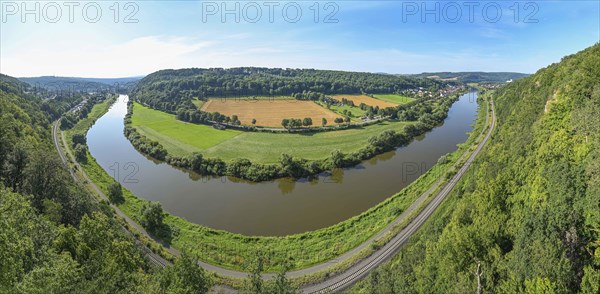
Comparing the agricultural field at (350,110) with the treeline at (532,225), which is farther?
the agricultural field at (350,110)

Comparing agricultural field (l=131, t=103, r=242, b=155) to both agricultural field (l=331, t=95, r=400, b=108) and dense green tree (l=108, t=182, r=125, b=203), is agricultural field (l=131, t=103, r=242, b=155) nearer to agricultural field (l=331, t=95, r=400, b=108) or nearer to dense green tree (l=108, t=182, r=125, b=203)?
dense green tree (l=108, t=182, r=125, b=203)

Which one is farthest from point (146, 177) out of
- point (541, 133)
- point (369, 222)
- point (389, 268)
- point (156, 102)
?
point (156, 102)

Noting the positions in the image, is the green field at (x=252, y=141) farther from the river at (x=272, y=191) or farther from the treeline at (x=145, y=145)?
the river at (x=272, y=191)

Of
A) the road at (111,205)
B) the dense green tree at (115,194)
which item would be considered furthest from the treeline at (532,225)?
the dense green tree at (115,194)

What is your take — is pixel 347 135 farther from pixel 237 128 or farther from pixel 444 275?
pixel 444 275

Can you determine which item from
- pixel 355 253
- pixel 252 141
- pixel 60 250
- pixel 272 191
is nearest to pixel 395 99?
pixel 252 141

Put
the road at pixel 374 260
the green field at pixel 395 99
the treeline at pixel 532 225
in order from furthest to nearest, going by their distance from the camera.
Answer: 1. the green field at pixel 395 99
2. the road at pixel 374 260
3. the treeline at pixel 532 225
